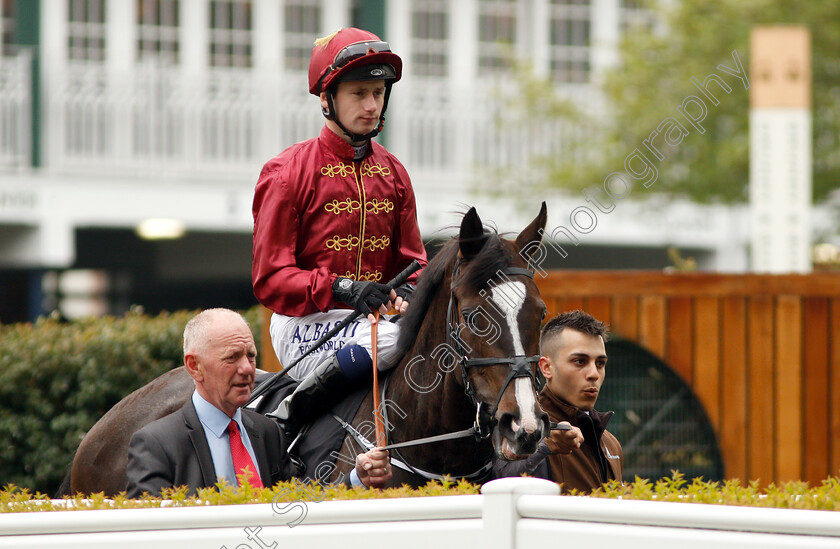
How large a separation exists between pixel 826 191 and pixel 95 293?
11.5m

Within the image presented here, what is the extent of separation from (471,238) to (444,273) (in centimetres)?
23

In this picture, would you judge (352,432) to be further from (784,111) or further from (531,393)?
(784,111)

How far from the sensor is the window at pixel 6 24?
14.3 meters

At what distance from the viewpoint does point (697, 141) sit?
550 inches

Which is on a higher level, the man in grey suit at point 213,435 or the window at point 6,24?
the window at point 6,24

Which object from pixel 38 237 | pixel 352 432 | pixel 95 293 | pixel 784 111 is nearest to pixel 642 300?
pixel 784 111

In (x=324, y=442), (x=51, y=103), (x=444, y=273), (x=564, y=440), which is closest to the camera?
(x=564, y=440)

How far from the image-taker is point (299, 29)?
1561 cm

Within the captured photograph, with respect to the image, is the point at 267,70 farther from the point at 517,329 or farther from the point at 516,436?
the point at 516,436

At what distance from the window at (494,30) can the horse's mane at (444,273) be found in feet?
41.5

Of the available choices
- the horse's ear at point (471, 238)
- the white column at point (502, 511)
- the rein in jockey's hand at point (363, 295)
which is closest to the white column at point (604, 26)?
the rein in jockey's hand at point (363, 295)

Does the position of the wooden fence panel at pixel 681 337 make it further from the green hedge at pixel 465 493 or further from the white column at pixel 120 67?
the white column at pixel 120 67

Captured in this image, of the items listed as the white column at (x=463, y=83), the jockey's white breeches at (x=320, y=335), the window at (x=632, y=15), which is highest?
the window at (x=632, y=15)

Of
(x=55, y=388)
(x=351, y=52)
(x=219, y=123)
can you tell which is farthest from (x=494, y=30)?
(x=351, y=52)
